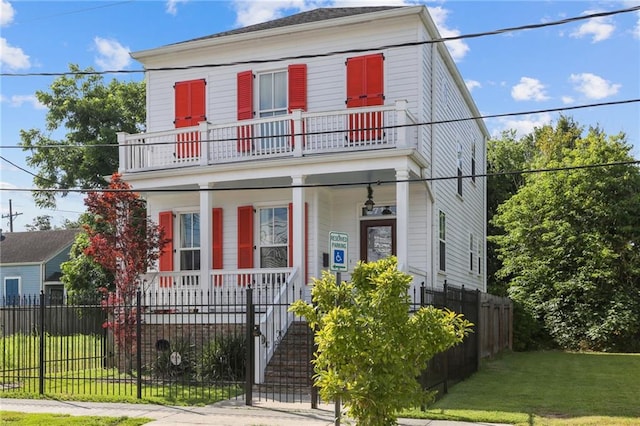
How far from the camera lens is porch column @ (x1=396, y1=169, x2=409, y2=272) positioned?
603 inches

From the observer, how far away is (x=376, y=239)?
722 inches

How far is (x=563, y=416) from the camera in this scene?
34.2 feet

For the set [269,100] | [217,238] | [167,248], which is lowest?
[167,248]

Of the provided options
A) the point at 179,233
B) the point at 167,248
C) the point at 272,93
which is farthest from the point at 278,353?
the point at 272,93

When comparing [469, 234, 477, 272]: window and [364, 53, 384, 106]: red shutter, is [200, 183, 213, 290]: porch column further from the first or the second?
[469, 234, 477, 272]: window

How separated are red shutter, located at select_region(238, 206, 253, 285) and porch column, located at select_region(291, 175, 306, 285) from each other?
8.36 ft

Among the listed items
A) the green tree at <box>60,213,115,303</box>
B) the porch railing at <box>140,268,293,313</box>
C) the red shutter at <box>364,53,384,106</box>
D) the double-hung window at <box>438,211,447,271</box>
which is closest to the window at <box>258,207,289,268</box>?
the porch railing at <box>140,268,293,313</box>

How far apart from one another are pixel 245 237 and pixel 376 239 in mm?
3459

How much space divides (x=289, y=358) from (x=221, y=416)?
12.4ft

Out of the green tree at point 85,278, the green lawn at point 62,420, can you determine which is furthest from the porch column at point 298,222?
the green tree at point 85,278

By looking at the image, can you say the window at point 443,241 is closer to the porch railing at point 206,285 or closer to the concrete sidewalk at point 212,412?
the porch railing at point 206,285

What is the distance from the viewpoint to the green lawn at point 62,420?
33.3 feet

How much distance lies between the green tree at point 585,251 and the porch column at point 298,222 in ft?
39.9

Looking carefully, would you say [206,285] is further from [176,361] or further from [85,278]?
[85,278]
